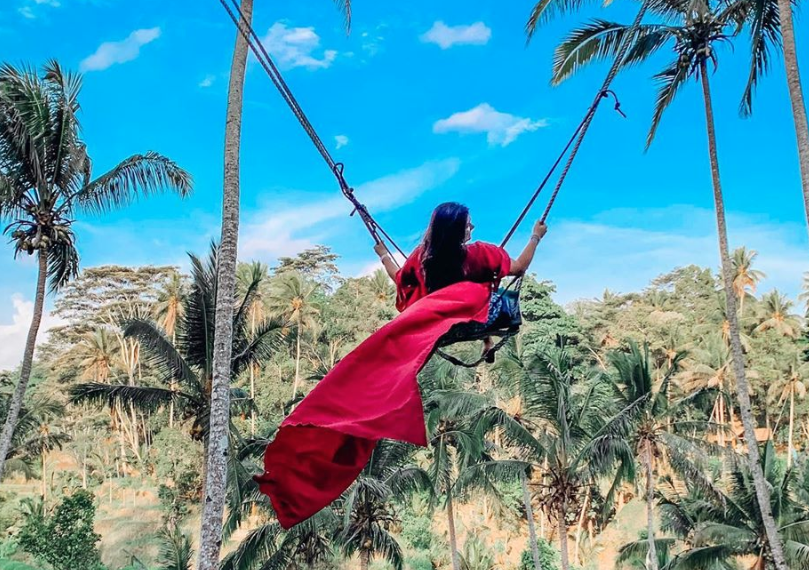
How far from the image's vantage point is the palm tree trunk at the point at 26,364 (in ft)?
36.4

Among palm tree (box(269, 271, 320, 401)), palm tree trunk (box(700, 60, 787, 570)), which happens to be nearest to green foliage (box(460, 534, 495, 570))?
palm tree trunk (box(700, 60, 787, 570))

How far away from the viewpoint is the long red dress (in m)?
2.77

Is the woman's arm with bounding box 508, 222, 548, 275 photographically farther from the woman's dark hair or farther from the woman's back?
the woman's dark hair

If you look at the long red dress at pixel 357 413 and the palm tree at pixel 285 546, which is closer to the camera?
the long red dress at pixel 357 413

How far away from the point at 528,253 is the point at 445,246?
0.70m

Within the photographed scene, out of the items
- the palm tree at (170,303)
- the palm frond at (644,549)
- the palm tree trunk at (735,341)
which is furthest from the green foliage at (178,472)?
the palm tree trunk at (735,341)

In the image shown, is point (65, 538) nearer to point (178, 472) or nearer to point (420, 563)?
point (178, 472)

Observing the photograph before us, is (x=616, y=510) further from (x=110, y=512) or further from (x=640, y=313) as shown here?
(x=110, y=512)

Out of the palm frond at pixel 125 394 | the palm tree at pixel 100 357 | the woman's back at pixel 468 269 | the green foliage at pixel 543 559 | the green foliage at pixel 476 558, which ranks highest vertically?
the palm tree at pixel 100 357

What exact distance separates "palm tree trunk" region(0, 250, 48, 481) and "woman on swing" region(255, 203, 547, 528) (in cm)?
967

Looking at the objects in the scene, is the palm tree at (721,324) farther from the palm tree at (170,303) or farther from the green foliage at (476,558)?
the palm tree at (170,303)

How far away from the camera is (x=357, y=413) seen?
2797mm

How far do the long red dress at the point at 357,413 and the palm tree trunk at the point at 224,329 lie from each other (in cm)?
459

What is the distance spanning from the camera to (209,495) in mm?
7402
